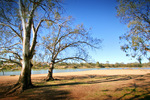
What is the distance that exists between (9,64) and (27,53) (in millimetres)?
3746

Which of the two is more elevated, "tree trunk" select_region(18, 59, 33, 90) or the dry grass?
"tree trunk" select_region(18, 59, 33, 90)

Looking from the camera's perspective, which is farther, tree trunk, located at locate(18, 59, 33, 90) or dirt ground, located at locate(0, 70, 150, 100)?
tree trunk, located at locate(18, 59, 33, 90)

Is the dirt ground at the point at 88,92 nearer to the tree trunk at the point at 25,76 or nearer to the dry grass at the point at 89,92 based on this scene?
the dry grass at the point at 89,92

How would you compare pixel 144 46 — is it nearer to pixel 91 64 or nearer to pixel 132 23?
pixel 132 23

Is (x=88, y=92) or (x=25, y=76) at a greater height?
(x=25, y=76)

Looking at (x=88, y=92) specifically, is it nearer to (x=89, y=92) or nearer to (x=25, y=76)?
(x=89, y=92)

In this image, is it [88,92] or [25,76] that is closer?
[88,92]

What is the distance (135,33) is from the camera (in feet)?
35.3

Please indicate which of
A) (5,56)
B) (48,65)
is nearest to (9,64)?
(5,56)

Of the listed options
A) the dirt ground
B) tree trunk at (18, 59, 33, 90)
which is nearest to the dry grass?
the dirt ground

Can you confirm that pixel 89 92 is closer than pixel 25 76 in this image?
Yes

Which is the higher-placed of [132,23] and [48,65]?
[132,23]

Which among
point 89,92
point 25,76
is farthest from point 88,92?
point 25,76

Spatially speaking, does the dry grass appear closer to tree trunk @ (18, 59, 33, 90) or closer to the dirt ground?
the dirt ground
